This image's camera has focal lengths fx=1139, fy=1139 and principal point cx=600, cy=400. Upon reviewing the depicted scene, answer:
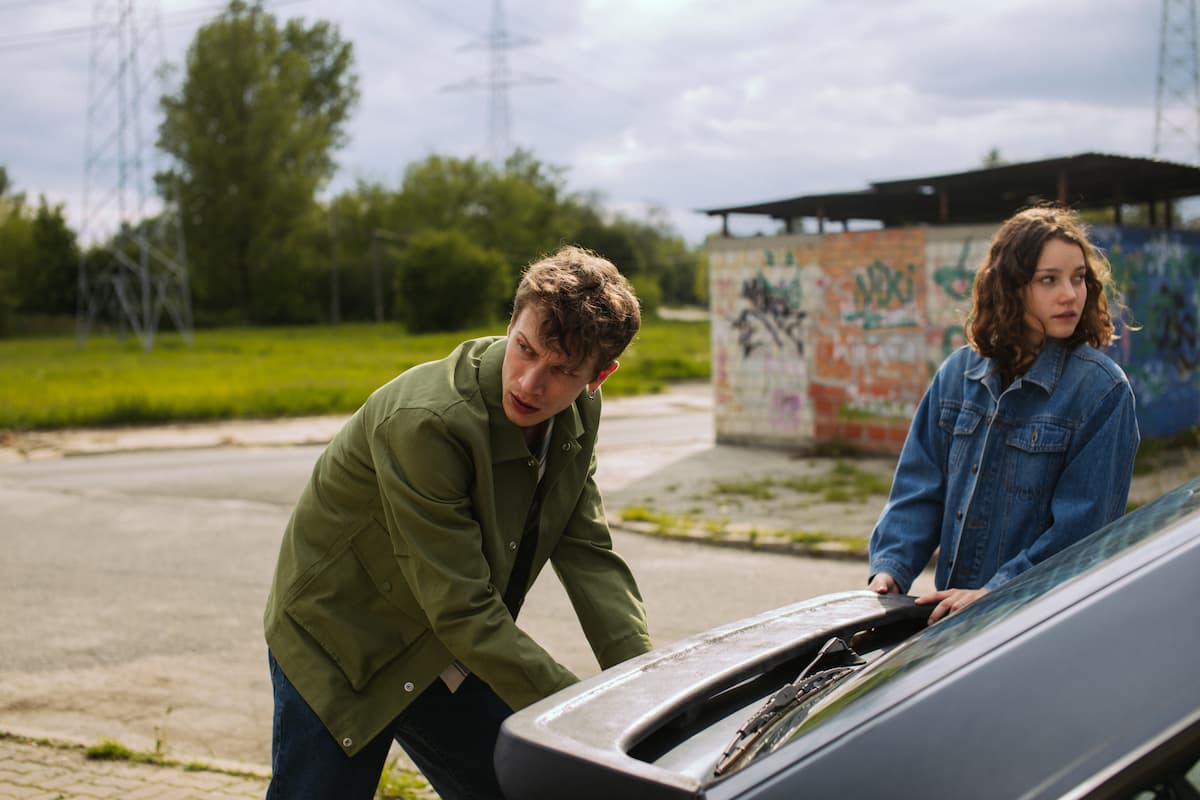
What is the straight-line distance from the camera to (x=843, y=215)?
15695 millimetres

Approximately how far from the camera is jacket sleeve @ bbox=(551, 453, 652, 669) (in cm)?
259

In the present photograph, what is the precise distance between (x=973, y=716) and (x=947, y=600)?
3.16 ft

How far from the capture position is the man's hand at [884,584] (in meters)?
2.72

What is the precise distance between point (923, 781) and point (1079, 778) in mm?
175

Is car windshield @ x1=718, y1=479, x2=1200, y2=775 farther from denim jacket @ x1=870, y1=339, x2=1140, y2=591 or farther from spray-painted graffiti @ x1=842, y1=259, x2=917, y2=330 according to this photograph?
spray-painted graffiti @ x1=842, y1=259, x2=917, y2=330

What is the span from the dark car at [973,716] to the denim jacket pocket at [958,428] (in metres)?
1.06

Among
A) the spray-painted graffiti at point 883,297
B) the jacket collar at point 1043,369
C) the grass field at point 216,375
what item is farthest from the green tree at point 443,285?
the jacket collar at point 1043,369

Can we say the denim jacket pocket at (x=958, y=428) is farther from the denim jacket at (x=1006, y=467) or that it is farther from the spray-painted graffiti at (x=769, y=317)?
the spray-painted graffiti at (x=769, y=317)

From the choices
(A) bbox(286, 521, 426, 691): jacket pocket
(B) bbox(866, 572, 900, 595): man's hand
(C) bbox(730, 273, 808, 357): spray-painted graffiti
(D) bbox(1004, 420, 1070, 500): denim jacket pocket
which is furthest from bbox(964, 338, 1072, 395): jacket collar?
(C) bbox(730, 273, 808, 357): spray-painted graffiti

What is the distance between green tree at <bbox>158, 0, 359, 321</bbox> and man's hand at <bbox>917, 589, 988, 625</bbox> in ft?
199

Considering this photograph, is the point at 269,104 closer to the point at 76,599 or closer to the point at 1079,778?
the point at 76,599

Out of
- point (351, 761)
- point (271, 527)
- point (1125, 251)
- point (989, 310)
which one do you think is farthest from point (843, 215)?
point (351, 761)

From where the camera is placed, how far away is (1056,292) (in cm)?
288

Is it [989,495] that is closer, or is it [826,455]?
[989,495]
